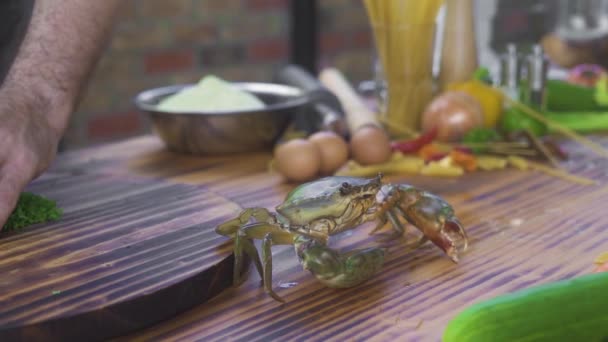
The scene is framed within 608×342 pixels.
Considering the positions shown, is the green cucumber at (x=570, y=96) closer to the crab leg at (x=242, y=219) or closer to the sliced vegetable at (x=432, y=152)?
the sliced vegetable at (x=432, y=152)

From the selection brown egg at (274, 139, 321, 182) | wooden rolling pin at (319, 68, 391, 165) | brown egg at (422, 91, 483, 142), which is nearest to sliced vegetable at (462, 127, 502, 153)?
brown egg at (422, 91, 483, 142)

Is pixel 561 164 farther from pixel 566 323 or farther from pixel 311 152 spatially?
pixel 566 323

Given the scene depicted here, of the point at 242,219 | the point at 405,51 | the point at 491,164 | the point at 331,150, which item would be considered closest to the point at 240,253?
the point at 242,219

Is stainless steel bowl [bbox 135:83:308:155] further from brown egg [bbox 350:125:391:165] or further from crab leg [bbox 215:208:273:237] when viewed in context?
crab leg [bbox 215:208:273:237]

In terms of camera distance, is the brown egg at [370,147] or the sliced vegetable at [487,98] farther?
the sliced vegetable at [487,98]

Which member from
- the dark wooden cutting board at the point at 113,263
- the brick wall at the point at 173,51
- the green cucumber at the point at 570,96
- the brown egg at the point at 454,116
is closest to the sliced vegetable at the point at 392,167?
the brown egg at the point at 454,116

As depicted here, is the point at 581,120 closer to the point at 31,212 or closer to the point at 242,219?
the point at 242,219
